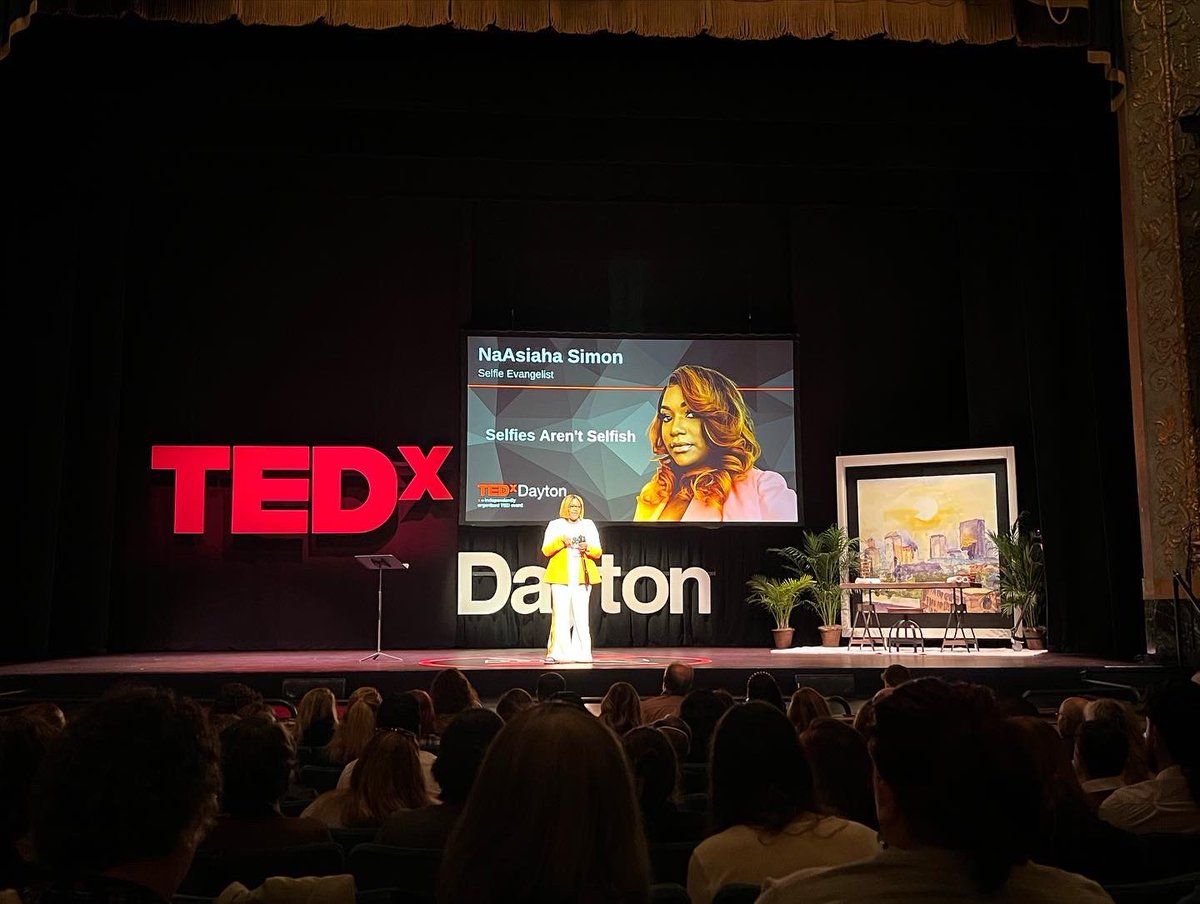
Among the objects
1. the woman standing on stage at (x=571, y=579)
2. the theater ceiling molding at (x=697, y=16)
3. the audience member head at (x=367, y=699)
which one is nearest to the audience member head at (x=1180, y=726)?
the audience member head at (x=367, y=699)

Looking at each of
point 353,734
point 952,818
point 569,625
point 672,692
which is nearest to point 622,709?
point 353,734

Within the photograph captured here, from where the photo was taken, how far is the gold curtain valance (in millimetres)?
7555

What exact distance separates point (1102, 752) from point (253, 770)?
7.60 feet

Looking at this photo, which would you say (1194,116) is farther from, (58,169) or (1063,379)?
(58,169)

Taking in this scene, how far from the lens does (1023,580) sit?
10547 mm

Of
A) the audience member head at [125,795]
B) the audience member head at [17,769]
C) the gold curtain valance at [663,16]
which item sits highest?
the gold curtain valance at [663,16]

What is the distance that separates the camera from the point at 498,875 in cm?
131

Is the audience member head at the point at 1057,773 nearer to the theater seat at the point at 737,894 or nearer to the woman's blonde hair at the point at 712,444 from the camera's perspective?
the theater seat at the point at 737,894

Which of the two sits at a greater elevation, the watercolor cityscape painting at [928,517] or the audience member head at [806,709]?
the watercolor cityscape painting at [928,517]

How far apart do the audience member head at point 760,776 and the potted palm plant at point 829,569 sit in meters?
9.48

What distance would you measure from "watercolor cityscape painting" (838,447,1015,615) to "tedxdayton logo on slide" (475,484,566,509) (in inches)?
123

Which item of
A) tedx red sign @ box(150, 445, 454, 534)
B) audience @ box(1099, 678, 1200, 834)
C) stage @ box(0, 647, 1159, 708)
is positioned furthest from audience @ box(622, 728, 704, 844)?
tedx red sign @ box(150, 445, 454, 534)

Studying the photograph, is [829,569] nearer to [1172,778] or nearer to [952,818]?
[1172,778]

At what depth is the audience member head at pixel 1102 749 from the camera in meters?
3.24
